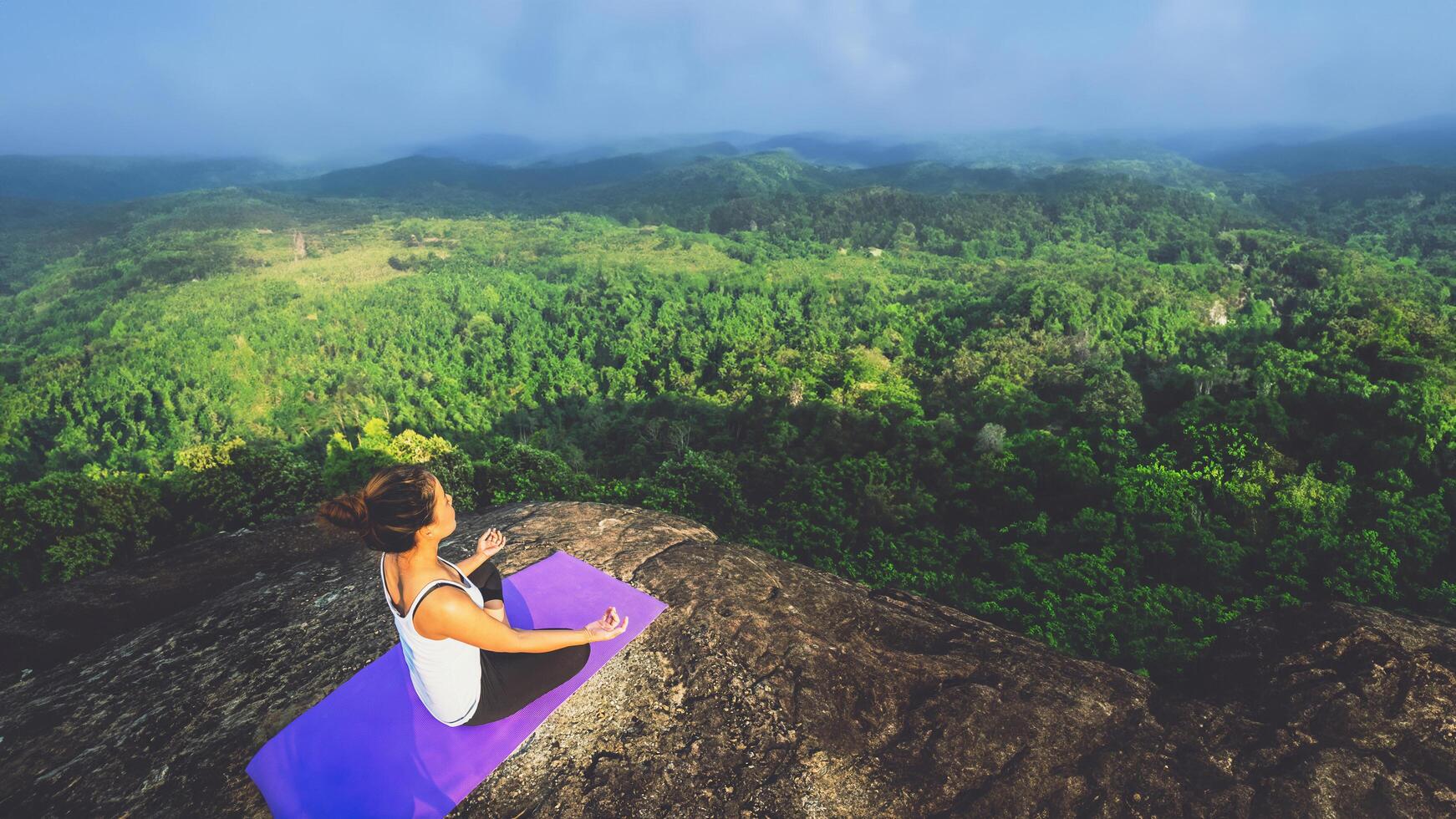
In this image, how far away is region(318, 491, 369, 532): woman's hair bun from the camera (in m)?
3.59

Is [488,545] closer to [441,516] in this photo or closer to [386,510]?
[441,516]

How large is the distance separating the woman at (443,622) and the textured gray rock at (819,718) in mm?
424

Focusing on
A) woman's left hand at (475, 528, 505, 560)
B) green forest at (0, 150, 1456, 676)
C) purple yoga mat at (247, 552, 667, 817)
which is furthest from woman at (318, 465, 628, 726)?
green forest at (0, 150, 1456, 676)

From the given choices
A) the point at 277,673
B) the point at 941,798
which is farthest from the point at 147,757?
the point at 941,798

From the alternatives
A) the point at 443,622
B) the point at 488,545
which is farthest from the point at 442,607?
the point at 488,545

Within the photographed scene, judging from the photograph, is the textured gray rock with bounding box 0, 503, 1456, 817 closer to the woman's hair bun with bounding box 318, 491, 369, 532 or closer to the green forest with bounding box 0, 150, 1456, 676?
the woman's hair bun with bounding box 318, 491, 369, 532

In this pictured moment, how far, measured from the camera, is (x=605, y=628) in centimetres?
468

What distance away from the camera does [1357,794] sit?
163 inches

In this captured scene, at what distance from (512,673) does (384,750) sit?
1.02m

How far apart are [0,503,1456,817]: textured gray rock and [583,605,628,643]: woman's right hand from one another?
2.13ft

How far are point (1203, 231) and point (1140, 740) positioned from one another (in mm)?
138729

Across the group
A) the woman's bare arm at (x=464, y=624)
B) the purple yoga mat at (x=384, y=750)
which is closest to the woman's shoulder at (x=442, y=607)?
the woman's bare arm at (x=464, y=624)

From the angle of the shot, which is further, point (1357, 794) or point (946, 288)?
point (946, 288)

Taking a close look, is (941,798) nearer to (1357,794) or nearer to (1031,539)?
(1357,794)
